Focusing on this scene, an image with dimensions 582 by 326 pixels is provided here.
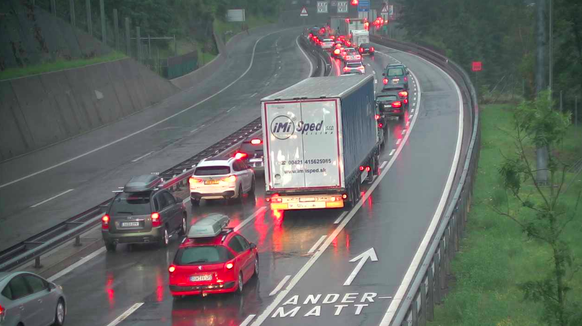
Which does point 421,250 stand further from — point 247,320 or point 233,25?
point 233,25

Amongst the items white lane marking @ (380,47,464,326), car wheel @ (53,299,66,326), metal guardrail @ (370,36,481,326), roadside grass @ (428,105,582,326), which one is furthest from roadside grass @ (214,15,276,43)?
car wheel @ (53,299,66,326)

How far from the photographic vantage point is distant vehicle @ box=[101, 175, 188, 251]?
2408cm

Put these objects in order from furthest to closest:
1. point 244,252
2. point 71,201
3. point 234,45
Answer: point 234,45
point 71,201
point 244,252

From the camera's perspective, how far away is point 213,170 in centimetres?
3123

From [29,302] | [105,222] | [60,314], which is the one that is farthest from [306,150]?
[29,302]

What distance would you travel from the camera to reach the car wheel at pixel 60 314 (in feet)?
56.3

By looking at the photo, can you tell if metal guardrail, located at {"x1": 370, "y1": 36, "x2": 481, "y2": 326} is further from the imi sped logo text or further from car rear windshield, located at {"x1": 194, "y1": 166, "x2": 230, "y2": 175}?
car rear windshield, located at {"x1": 194, "y1": 166, "x2": 230, "y2": 175}

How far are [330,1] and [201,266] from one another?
155 meters

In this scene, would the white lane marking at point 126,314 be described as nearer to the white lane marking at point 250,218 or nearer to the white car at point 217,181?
the white lane marking at point 250,218

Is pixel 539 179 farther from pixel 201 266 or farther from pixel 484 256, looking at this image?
pixel 201 266

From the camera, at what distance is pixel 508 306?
54.0 feet

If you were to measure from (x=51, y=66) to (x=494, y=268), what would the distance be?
3780cm

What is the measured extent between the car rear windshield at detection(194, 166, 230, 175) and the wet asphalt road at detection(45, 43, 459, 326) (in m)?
1.24

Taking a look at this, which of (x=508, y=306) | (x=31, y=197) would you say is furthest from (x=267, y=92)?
(x=508, y=306)
